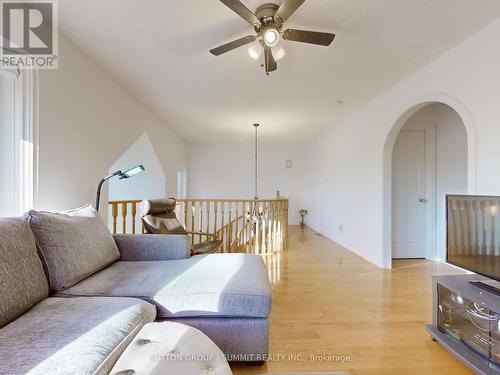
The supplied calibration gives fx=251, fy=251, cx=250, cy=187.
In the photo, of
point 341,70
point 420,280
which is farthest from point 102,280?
point 420,280

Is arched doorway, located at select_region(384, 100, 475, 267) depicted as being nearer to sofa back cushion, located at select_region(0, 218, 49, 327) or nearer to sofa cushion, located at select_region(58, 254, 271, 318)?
sofa cushion, located at select_region(58, 254, 271, 318)

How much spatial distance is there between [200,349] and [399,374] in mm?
1210

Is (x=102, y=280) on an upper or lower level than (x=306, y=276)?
upper

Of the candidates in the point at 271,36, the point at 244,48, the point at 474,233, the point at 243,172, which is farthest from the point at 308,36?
the point at 243,172

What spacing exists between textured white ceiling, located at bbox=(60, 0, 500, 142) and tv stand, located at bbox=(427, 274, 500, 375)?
76.3 inches

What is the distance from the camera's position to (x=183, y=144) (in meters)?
6.49

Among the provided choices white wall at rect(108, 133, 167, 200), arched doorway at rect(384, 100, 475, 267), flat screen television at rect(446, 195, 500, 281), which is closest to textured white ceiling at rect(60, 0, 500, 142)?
arched doorway at rect(384, 100, 475, 267)

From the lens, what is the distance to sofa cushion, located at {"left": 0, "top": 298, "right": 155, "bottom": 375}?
845mm

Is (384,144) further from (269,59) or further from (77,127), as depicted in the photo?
(77,127)

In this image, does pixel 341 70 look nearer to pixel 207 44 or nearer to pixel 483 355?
pixel 207 44

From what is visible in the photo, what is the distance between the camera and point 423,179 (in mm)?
3727

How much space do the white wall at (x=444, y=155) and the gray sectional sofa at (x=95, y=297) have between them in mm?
3248

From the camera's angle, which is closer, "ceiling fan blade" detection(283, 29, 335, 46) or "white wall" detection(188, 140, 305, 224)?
"ceiling fan blade" detection(283, 29, 335, 46)

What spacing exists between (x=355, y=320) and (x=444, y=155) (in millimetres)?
3011
